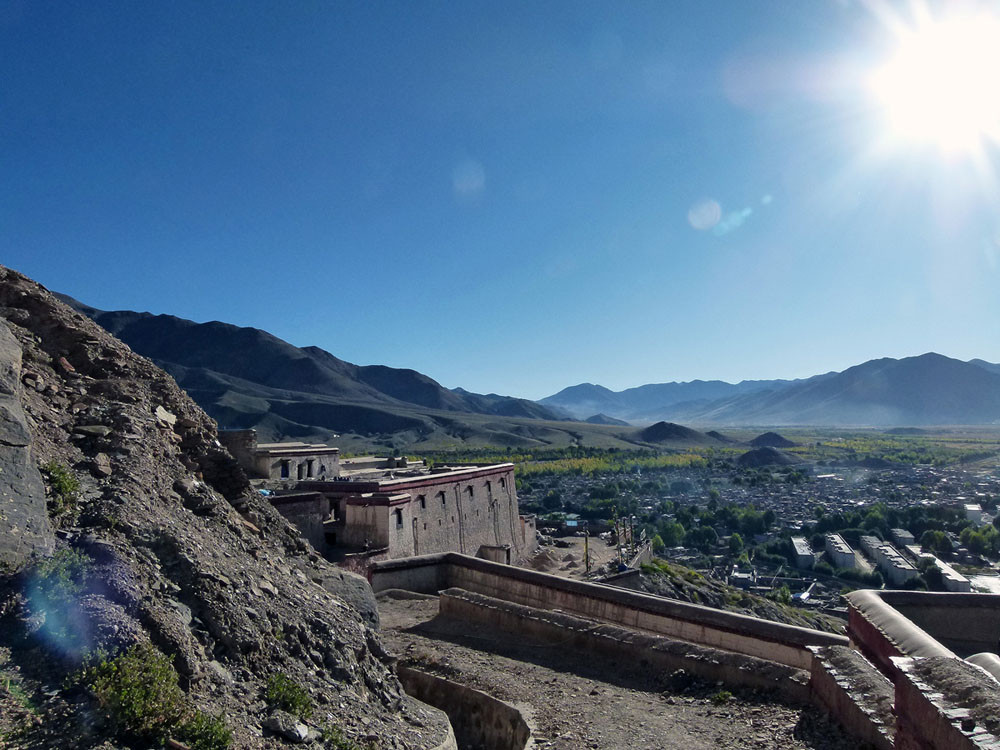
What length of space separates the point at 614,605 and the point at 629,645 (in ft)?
4.26

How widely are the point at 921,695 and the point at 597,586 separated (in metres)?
5.83

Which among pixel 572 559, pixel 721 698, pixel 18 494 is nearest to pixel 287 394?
pixel 572 559

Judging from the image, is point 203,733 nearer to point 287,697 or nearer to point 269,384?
point 287,697

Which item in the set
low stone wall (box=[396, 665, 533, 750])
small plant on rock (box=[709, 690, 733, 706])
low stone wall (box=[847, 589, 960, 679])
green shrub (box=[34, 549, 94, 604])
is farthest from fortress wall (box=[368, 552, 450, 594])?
green shrub (box=[34, 549, 94, 604])

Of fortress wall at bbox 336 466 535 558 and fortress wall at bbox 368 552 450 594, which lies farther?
fortress wall at bbox 336 466 535 558

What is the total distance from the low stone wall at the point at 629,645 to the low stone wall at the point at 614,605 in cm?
52

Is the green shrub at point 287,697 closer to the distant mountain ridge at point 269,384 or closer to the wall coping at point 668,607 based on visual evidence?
the wall coping at point 668,607

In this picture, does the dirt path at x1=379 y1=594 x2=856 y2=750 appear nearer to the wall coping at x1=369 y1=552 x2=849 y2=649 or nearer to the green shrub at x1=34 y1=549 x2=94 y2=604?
the wall coping at x1=369 y1=552 x2=849 y2=649

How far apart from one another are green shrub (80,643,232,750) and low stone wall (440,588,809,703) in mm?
5246

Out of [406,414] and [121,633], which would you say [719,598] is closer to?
[121,633]

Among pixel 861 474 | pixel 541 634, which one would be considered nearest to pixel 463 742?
pixel 541 634

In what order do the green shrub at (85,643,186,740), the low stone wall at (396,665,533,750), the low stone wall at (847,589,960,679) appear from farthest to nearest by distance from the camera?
the low stone wall at (396,665,533,750) → the low stone wall at (847,589,960,679) → the green shrub at (85,643,186,740)

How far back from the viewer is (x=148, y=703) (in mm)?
3752

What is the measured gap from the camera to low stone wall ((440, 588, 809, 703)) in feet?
22.9
